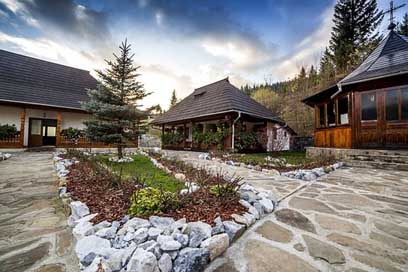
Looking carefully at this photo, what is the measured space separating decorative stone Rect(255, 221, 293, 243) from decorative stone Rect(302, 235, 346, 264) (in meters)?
0.18

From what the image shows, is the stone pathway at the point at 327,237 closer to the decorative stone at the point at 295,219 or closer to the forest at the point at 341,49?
the decorative stone at the point at 295,219

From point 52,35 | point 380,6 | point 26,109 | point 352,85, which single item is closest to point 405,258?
point 352,85

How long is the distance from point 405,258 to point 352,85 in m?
7.75

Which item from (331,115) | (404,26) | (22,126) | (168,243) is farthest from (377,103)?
(404,26)

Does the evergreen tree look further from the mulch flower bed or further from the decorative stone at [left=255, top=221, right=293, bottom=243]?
the mulch flower bed

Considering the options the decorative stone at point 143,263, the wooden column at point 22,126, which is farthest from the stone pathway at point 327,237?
the wooden column at point 22,126

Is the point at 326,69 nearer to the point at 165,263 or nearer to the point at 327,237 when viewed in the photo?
the point at 327,237

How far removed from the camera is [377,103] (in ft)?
21.8

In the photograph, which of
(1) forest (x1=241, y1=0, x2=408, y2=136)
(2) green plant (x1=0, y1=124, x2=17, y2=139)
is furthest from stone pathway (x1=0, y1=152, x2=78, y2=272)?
(1) forest (x1=241, y1=0, x2=408, y2=136)

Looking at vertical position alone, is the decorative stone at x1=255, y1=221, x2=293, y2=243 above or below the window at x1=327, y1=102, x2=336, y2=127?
below

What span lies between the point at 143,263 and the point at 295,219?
1.84 meters

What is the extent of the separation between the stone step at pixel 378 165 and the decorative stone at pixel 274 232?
6469 mm

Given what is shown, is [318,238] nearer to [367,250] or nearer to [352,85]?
[367,250]

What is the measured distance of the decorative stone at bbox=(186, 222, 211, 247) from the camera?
59.0 inches
